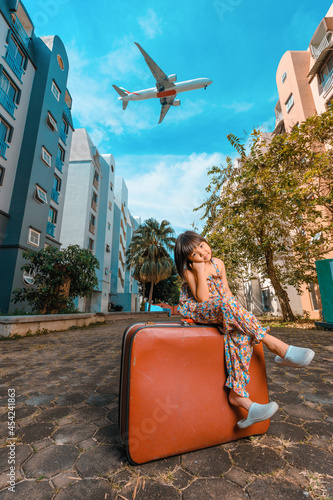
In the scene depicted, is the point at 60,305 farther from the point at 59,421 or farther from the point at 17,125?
the point at 17,125

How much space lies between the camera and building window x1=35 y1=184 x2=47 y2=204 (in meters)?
14.2

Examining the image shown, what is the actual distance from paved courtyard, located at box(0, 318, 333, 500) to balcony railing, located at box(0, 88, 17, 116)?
595 inches

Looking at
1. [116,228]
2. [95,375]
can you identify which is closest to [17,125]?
[95,375]

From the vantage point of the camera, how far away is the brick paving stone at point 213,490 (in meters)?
1.21

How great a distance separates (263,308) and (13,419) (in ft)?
71.9

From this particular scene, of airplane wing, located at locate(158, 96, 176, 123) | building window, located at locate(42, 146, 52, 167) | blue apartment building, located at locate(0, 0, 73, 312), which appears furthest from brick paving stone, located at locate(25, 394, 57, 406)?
airplane wing, located at locate(158, 96, 176, 123)

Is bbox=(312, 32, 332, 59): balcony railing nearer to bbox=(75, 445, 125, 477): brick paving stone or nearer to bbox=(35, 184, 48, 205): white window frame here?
bbox=(35, 184, 48, 205): white window frame

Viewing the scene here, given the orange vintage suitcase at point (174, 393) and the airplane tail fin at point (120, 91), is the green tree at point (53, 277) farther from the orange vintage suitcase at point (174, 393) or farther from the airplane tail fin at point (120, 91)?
the airplane tail fin at point (120, 91)

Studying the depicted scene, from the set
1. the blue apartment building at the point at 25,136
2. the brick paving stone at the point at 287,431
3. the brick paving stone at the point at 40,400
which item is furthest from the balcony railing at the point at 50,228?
the brick paving stone at the point at 287,431

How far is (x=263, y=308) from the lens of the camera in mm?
21344

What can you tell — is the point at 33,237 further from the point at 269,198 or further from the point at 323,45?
the point at 323,45

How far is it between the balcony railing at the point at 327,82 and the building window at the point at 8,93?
17.7 m

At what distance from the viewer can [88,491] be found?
49.6 inches

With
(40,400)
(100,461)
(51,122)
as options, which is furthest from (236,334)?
(51,122)
